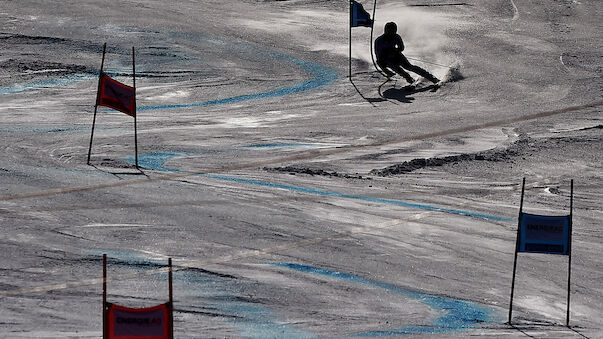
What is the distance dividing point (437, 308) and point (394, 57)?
35.5ft

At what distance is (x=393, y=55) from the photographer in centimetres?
2228

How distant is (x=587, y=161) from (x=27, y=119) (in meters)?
9.07

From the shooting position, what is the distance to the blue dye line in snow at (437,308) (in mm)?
11477

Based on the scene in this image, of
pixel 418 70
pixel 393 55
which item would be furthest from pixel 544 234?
pixel 393 55

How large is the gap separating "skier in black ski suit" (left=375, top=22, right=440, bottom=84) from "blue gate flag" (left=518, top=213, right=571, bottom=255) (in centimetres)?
1046

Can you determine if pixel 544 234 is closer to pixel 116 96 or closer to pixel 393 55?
pixel 116 96

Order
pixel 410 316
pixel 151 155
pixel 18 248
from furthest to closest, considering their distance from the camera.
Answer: pixel 151 155 → pixel 18 248 → pixel 410 316

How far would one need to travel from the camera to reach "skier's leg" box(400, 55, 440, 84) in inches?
871

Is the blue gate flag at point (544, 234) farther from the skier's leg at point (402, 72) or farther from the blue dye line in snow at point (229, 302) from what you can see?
the skier's leg at point (402, 72)

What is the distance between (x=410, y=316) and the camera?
11.8 metres

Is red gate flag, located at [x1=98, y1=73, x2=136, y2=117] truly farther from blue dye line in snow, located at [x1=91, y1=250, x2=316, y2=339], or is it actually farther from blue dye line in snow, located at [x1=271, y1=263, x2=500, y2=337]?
blue dye line in snow, located at [x1=271, y1=263, x2=500, y2=337]

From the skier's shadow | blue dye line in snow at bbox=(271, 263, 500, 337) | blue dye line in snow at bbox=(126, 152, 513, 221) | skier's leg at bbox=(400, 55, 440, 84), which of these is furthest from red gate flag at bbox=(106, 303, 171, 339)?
skier's leg at bbox=(400, 55, 440, 84)

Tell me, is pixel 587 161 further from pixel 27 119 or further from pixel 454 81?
pixel 27 119

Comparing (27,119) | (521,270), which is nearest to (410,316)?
(521,270)
